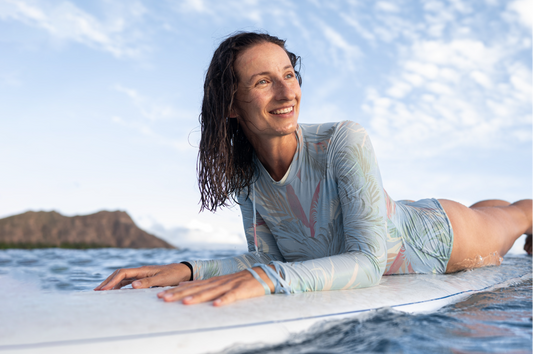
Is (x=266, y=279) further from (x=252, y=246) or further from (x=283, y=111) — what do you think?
(x=252, y=246)

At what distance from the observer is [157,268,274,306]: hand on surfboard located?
4.83ft

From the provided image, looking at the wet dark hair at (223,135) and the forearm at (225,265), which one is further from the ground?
the wet dark hair at (223,135)

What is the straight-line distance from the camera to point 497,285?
8.49 feet

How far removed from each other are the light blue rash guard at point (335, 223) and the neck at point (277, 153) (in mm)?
39

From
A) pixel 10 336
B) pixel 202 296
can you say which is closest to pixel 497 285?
pixel 202 296

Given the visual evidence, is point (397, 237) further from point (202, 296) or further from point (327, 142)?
point (202, 296)

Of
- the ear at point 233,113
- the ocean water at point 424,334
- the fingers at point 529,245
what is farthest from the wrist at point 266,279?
the fingers at point 529,245

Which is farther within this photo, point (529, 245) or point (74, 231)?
point (74, 231)

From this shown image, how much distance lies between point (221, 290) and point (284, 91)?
103 cm

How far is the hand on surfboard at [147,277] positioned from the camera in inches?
78.2

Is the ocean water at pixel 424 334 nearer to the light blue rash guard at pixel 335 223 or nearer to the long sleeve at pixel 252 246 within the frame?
the light blue rash guard at pixel 335 223

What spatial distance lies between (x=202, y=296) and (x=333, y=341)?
1.63 feet

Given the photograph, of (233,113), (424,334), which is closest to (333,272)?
(424,334)

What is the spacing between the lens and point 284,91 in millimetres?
2025
